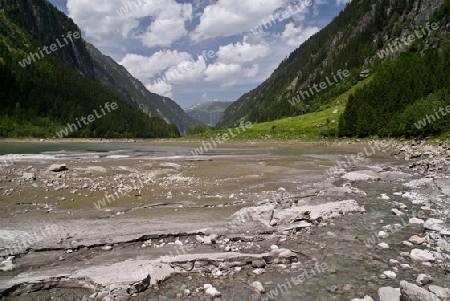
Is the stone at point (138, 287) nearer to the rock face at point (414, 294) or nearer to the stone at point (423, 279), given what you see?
the rock face at point (414, 294)

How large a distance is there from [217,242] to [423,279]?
22.2ft

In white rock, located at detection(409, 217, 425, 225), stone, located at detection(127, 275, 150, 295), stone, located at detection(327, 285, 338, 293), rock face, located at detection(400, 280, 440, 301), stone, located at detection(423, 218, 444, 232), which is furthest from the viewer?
white rock, located at detection(409, 217, 425, 225)

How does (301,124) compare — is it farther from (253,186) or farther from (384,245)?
(384,245)

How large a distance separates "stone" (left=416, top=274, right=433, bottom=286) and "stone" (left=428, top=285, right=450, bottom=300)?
0.62 meters

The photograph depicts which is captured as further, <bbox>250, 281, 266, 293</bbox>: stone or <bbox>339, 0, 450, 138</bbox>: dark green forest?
<bbox>339, 0, 450, 138</bbox>: dark green forest

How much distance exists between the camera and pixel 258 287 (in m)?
7.93

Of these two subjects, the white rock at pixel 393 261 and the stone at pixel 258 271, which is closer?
the stone at pixel 258 271

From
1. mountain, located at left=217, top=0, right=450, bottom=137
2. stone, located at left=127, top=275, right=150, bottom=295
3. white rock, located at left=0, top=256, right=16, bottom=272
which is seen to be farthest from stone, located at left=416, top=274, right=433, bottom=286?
mountain, located at left=217, top=0, right=450, bottom=137

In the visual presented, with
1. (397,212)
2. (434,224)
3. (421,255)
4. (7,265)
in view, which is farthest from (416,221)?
(7,265)

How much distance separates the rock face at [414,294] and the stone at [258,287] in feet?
11.1

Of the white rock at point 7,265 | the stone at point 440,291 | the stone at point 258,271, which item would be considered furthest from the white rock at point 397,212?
the white rock at point 7,265

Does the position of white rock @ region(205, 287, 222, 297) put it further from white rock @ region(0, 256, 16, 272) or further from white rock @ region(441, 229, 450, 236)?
white rock @ region(441, 229, 450, 236)

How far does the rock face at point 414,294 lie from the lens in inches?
248

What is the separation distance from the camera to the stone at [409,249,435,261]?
9203mm
